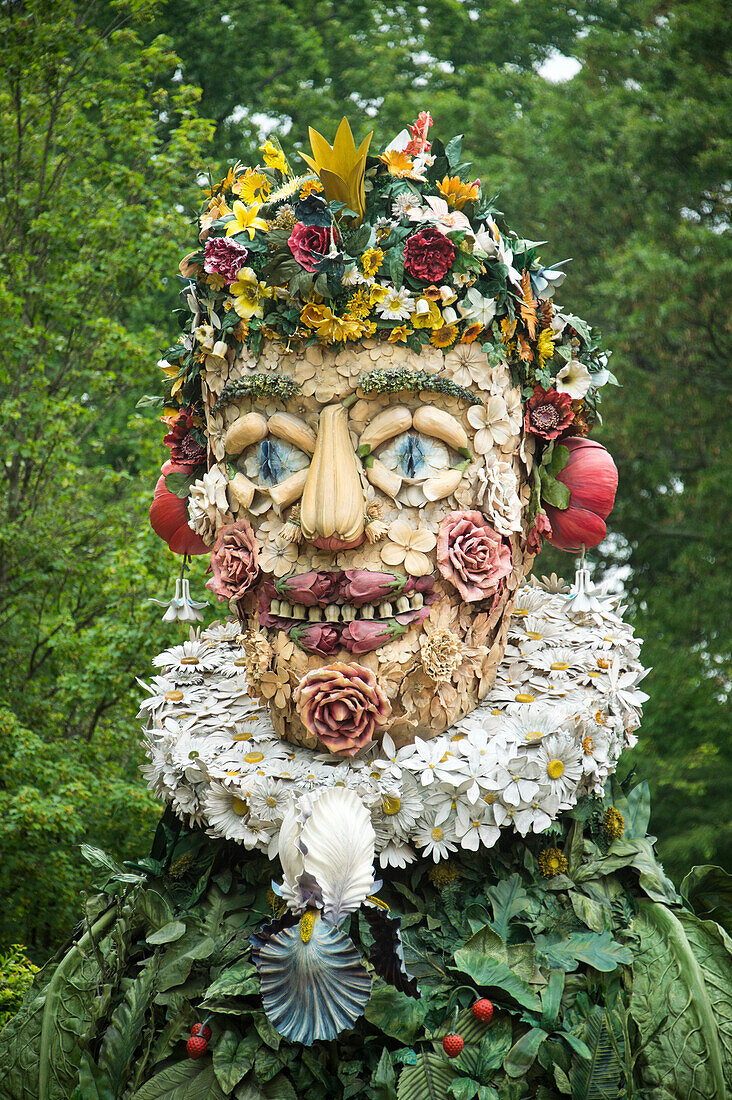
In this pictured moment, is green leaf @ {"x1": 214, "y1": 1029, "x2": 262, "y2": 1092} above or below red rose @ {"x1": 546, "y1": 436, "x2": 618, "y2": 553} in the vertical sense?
→ below

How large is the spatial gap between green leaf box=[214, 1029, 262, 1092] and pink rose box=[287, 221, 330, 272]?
1892 mm

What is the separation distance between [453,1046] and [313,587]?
1.15m

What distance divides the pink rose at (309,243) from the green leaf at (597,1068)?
2.00 metres

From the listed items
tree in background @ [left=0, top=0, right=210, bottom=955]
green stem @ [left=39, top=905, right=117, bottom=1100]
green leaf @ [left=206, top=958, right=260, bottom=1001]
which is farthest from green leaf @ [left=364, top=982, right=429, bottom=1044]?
tree in background @ [left=0, top=0, right=210, bottom=955]

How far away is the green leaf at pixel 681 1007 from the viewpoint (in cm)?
269

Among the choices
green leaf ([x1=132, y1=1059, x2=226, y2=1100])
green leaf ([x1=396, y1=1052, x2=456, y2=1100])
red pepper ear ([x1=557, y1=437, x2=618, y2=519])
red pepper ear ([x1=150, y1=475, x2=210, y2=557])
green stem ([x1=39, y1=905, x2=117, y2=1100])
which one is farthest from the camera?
red pepper ear ([x1=150, y1=475, x2=210, y2=557])

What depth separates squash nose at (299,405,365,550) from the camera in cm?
267

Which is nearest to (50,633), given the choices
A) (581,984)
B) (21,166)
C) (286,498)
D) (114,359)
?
(114,359)

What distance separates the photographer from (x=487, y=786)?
2.67 m

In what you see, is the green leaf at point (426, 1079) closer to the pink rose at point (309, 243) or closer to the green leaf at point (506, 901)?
the green leaf at point (506, 901)

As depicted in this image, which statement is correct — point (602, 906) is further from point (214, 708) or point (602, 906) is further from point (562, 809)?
point (214, 708)

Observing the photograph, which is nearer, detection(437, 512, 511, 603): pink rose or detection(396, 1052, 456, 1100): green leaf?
detection(396, 1052, 456, 1100): green leaf

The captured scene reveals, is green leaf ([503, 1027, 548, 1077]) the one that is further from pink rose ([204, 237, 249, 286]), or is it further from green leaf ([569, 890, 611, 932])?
pink rose ([204, 237, 249, 286])

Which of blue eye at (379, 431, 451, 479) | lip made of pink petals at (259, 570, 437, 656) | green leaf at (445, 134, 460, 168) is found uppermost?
green leaf at (445, 134, 460, 168)
